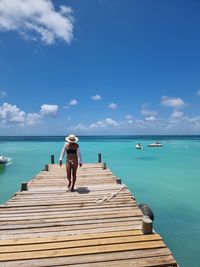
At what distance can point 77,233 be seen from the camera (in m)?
5.25

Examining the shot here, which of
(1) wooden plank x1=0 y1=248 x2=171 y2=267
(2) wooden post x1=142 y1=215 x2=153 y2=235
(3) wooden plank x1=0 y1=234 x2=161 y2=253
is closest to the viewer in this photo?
(1) wooden plank x1=0 y1=248 x2=171 y2=267

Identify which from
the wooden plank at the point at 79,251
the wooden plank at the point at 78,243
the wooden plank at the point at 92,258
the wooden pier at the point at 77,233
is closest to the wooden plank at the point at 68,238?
Answer: the wooden pier at the point at 77,233

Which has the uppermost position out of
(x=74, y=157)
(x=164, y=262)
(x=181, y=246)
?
(x=74, y=157)

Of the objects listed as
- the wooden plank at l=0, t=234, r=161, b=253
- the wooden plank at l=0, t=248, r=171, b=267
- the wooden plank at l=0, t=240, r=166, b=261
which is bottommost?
the wooden plank at l=0, t=248, r=171, b=267

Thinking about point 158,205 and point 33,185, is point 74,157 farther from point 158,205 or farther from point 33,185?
point 158,205

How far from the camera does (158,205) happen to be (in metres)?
13.5

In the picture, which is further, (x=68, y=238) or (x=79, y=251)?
(x=68, y=238)

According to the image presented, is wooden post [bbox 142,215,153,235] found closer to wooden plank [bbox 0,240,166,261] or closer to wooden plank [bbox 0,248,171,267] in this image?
wooden plank [bbox 0,240,166,261]

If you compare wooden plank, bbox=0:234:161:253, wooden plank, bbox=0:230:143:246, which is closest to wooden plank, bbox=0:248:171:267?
wooden plank, bbox=0:234:161:253

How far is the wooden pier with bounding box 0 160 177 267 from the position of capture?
13.9 ft

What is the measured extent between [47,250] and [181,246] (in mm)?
6503

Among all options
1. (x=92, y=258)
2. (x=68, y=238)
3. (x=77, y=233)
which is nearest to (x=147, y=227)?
(x=92, y=258)

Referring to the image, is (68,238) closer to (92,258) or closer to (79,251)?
(79,251)

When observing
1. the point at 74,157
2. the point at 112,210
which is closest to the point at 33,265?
the point at 112,210
